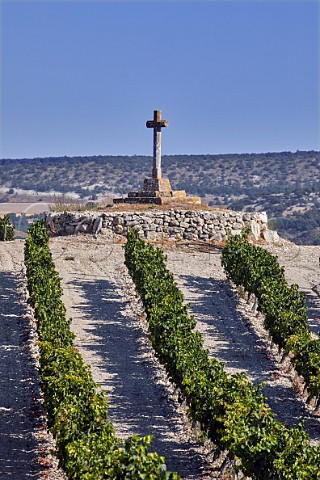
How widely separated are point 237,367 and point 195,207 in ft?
43.9

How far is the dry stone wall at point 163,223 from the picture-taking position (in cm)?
3006

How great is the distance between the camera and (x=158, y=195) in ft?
103

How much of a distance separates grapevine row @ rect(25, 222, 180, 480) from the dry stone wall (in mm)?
10999

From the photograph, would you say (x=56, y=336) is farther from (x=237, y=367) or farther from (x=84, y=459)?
(x=84, y=459)

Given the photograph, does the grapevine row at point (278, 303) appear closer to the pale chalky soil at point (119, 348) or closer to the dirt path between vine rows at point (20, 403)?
the pale chalky soil at point (119, 348)

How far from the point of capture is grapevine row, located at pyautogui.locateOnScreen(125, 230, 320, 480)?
11.0m

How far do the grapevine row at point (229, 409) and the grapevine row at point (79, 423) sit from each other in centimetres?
110

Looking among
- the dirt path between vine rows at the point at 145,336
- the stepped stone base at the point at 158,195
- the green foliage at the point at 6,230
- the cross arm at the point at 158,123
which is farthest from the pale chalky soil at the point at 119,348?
the cross arm at the point at 158,123

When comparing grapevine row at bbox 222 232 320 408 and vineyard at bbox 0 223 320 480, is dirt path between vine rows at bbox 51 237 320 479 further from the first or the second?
grapevine row at bbox 222 232 320 408

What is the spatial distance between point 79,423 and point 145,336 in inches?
325

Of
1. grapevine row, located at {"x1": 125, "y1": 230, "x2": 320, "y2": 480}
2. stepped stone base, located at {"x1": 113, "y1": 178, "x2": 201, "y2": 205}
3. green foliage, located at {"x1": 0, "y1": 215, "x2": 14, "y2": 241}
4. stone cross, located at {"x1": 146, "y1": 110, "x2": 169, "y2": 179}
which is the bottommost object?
grapevine row, located at {"x1": 125, "y1": 230, "x2": 320, "y2": 480}

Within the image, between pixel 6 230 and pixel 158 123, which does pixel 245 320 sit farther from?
pixel 6 230

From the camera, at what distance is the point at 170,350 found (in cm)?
1647

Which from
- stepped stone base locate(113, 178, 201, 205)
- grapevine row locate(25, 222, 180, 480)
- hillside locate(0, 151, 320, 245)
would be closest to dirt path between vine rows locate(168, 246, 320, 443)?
stepped stone base locate(113, 178, 201, 205)
